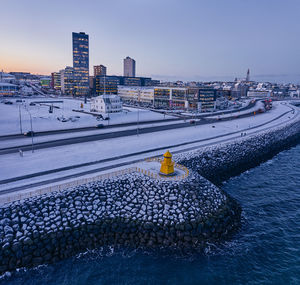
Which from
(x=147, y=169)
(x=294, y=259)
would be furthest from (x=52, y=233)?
(x=294, y=259)

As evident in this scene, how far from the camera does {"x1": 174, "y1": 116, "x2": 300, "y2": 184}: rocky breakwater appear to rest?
40775 mm

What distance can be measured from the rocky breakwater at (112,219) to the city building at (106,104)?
226 ft

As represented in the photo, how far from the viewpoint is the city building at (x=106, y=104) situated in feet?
312

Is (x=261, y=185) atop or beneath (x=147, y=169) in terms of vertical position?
beneath

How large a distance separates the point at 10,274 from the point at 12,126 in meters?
51.6

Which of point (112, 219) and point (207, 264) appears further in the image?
point (112, 219)

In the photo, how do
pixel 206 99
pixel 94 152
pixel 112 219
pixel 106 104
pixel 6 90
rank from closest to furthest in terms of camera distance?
1. pixel 112 219
2. pixel 94 152
3. pixel 106 104
4. pixel 206 99
5. pixel 6 90

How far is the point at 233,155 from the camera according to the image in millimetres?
48469

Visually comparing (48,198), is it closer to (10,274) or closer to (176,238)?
(10,274)

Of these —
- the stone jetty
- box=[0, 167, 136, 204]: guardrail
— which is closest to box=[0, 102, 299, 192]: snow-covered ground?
box=[0, 167, 136, 204]: guardrail

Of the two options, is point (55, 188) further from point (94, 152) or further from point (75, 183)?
point (94, 152)

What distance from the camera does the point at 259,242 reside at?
25.5 metres

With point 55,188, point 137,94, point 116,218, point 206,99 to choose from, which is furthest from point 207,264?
point 137,94

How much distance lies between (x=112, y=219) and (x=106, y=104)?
74.5m
